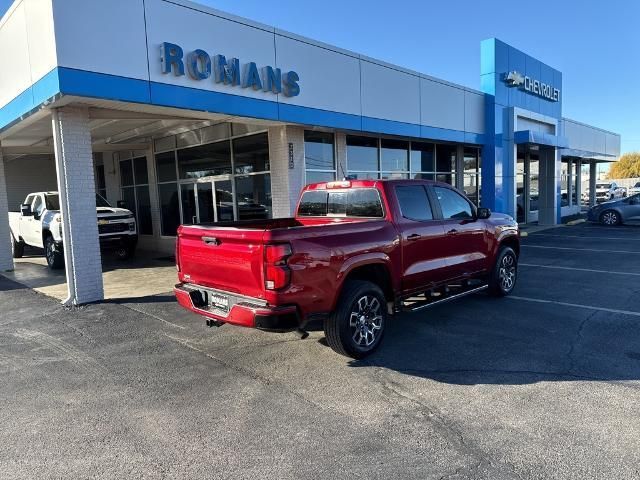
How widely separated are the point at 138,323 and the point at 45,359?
152 centimetres

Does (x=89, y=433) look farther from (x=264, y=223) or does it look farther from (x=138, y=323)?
(x=264, y=223)

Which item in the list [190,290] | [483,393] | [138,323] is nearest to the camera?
[483,393]

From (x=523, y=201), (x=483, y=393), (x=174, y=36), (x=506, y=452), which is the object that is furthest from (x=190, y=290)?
(x=523, y=201)

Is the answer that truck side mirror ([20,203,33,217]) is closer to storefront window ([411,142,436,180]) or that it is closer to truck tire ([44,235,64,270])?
truck tire ([44,235,64,270])

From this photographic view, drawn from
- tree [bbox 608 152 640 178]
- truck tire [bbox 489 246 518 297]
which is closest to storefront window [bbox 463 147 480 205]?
truck tire [bbox 489 246 518 297]

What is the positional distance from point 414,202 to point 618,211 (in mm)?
18788

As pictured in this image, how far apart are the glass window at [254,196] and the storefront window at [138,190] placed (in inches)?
192

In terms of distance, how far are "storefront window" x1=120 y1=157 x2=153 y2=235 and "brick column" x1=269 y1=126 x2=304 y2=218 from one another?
20.7ft

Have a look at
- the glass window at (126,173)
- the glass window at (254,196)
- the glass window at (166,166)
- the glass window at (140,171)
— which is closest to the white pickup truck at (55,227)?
the glass window at (166,166)

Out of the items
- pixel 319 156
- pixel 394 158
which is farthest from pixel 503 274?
pixel 394 158

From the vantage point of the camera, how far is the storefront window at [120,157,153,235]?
15836 mm

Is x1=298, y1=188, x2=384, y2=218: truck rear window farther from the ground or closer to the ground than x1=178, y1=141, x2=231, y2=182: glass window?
closer to the ground

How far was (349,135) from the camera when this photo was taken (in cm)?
1302

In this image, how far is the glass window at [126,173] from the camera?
1645 centimetres
